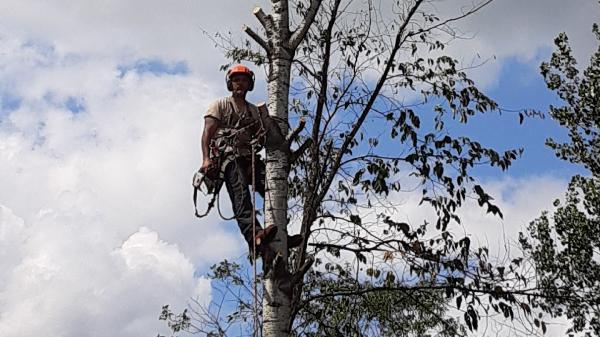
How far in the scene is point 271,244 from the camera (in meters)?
4.46

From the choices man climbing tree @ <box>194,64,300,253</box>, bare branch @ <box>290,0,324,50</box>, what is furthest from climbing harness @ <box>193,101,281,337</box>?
bare branch @ <box>290,0,324,50</box>

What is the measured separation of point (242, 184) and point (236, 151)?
7.7 inches

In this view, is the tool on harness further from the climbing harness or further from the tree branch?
the tree branch

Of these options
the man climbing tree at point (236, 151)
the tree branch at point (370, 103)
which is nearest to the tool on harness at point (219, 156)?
the man climbing tree at point (236, 151)

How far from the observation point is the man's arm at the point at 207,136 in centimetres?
486

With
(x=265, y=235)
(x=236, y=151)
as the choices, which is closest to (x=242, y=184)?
(x=236, y=151)

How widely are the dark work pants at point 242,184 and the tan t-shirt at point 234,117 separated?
0.08 m

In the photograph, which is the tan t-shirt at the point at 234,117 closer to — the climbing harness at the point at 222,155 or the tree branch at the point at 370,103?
the climbing harness at the point at 222,155

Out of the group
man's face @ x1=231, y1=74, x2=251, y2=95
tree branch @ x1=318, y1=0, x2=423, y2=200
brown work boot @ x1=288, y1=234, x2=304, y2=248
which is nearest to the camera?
brown work boot @ x1=288, y1=234, x2=304, y2=248

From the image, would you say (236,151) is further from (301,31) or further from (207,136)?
(301,31)

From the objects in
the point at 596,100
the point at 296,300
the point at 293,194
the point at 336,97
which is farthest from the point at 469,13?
the point at 596,100

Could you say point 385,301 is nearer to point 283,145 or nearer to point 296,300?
point 296,300

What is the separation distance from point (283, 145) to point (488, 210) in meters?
2.02

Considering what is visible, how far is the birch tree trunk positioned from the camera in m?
4.34
